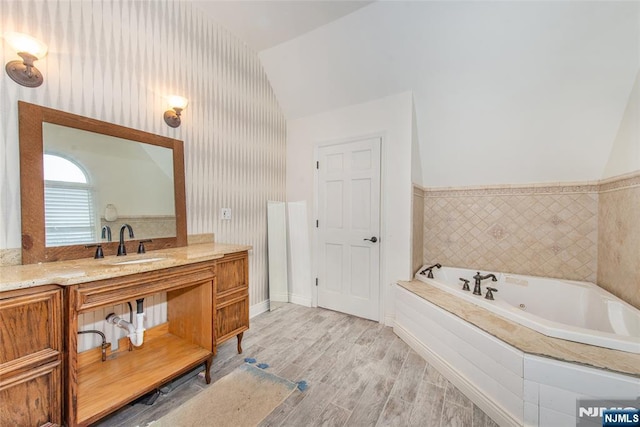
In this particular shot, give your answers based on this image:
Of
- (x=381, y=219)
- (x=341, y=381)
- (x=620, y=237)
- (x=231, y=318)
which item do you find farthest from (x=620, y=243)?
(x=231, y=318)

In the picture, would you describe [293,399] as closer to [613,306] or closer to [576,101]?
[613,306]

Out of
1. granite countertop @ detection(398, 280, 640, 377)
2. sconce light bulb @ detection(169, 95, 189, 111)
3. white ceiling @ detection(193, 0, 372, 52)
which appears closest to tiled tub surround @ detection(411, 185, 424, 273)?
granite countertop @ detection(398, 280, 640, 377)

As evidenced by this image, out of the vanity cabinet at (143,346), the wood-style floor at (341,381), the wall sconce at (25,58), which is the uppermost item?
the wall sconce at (25,58)

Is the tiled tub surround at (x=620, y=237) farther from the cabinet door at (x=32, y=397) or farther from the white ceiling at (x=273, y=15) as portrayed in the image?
the cabinet door at (x=32, y=397)

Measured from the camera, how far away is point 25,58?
1364 mm

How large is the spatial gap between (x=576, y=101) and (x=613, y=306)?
1.69 metres

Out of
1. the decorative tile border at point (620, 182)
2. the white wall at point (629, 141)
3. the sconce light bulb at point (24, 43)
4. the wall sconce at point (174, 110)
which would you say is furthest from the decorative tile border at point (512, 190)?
the sconce light bulb at point (24, 43)

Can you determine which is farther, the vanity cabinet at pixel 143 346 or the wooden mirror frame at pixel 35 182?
the wooden mirror frame at pixel 35 182

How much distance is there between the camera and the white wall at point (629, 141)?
72.6 inches

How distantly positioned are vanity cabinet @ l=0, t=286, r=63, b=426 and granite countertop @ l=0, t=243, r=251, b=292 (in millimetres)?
49

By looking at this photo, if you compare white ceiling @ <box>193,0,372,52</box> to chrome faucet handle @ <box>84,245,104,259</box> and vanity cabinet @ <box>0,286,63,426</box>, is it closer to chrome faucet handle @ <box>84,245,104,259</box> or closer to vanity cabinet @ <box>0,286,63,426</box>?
chrome faucet handle @ <box>84,245,104,259</box>

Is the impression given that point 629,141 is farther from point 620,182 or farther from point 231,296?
point 231,296

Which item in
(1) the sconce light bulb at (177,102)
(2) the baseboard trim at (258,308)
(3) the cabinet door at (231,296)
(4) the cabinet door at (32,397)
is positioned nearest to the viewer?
(4) the cabinet door at (32,397)

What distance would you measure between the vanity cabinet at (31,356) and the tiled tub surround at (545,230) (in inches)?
117
